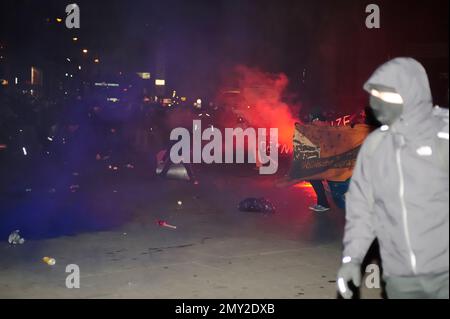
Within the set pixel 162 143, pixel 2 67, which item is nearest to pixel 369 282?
pixel 162 143

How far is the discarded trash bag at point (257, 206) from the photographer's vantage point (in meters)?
10.4

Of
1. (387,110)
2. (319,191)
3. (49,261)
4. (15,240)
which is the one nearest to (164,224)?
(15,240)

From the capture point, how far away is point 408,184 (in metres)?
3.09

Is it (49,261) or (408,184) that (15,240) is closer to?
(49,261)

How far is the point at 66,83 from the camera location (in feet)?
145

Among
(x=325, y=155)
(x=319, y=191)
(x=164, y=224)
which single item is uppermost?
(x=325, y=155)

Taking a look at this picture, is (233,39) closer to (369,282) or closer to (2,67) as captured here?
(2,67)

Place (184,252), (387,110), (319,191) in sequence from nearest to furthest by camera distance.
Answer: (387,110), (184,252), (319,191)

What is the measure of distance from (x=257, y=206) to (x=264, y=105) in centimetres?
1057

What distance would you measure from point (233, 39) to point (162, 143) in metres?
15.0

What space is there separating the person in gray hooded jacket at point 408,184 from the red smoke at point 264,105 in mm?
14838

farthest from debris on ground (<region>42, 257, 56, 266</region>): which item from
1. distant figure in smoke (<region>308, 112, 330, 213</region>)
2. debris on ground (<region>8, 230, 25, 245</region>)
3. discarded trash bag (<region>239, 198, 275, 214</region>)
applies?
distant figure in smoke (<region>308, 112, 330, 213</region>)

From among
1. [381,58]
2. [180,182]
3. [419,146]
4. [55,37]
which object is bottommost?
[180,182]
